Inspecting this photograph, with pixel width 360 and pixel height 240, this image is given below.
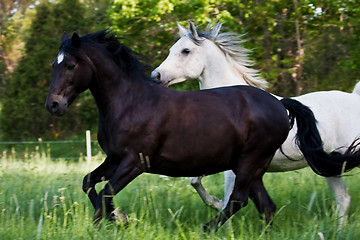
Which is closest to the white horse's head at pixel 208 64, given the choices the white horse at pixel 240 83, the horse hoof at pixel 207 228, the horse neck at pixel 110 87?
the white horse at pixel 240 83

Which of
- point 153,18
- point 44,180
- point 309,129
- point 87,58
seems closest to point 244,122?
point 309,129

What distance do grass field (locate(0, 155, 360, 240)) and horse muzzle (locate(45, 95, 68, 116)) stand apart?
69cm

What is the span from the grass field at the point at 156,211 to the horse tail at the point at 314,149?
0.37 metres

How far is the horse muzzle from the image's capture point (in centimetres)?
387

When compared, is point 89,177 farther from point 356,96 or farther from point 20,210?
point 356,96

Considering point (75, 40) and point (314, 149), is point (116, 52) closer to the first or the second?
point (75, 40)

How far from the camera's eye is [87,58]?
13.3 feet

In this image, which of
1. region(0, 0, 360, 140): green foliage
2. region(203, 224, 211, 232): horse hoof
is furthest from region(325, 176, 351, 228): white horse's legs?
region(0, 0, 360, 140): green foliage

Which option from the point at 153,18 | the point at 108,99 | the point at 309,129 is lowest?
the point at 309,129

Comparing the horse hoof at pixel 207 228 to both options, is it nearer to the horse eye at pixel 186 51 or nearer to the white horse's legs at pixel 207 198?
the white horse's legs at pixel 207 198

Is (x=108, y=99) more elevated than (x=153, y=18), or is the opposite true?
(x=153, y=18)

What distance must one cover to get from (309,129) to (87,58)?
86.1 inches

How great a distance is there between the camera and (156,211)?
378cm

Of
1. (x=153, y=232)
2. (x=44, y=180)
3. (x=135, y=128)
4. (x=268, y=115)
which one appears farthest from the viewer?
(x=44, y=180)
